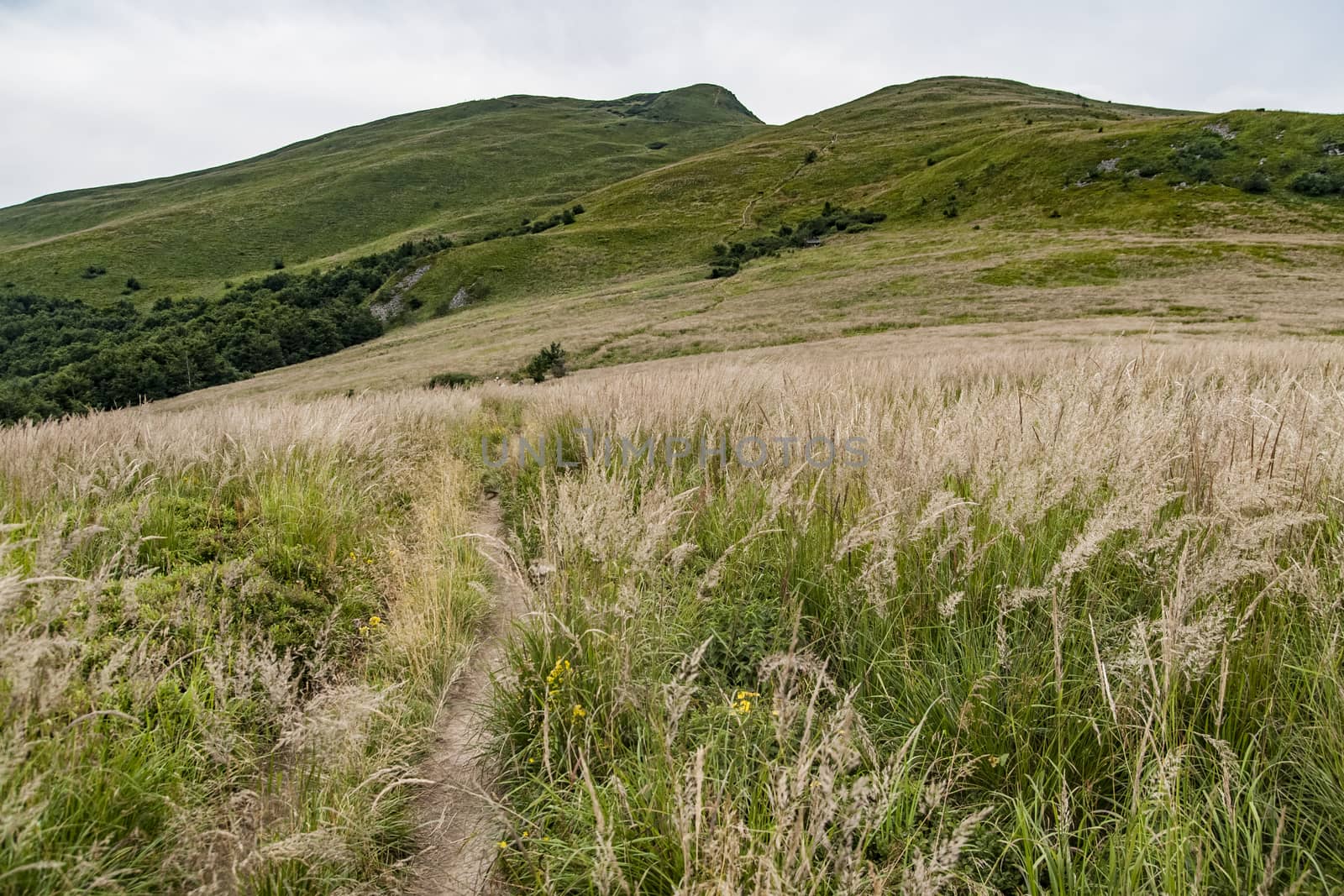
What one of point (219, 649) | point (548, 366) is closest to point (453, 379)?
point (548, 366)

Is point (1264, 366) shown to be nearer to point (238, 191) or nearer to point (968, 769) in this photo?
point (968, 769)

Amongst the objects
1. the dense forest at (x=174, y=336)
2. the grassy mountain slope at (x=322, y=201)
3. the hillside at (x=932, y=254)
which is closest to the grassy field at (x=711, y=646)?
the hillside at (x=932, y=254)

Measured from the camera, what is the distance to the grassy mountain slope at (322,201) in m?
99.9

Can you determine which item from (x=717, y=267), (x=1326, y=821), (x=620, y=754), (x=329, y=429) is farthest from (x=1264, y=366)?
(x=717, y=267)

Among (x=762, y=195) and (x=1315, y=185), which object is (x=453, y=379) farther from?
(x=1315, y=185)

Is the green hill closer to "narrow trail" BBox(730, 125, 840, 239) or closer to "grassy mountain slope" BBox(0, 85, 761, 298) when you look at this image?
"narrow trail" BBox(730, 125, 840, 239)

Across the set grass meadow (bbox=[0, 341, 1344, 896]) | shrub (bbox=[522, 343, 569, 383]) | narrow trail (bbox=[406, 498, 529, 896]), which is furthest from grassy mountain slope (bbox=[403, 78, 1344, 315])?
narrow trail (bbox=[406, 498, 529, 896])

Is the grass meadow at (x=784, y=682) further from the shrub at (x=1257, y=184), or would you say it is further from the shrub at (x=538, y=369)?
the shrub at (x=1257, y=184)

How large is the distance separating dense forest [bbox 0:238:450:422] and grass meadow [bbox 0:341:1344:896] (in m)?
50.2

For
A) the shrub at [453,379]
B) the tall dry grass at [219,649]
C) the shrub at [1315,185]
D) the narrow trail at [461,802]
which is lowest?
the shrub at [453,379]

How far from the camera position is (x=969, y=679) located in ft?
7.31

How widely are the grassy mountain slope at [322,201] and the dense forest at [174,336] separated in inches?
383

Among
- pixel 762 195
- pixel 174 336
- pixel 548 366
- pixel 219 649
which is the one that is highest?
pixel 762 195

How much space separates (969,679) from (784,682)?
111cm
